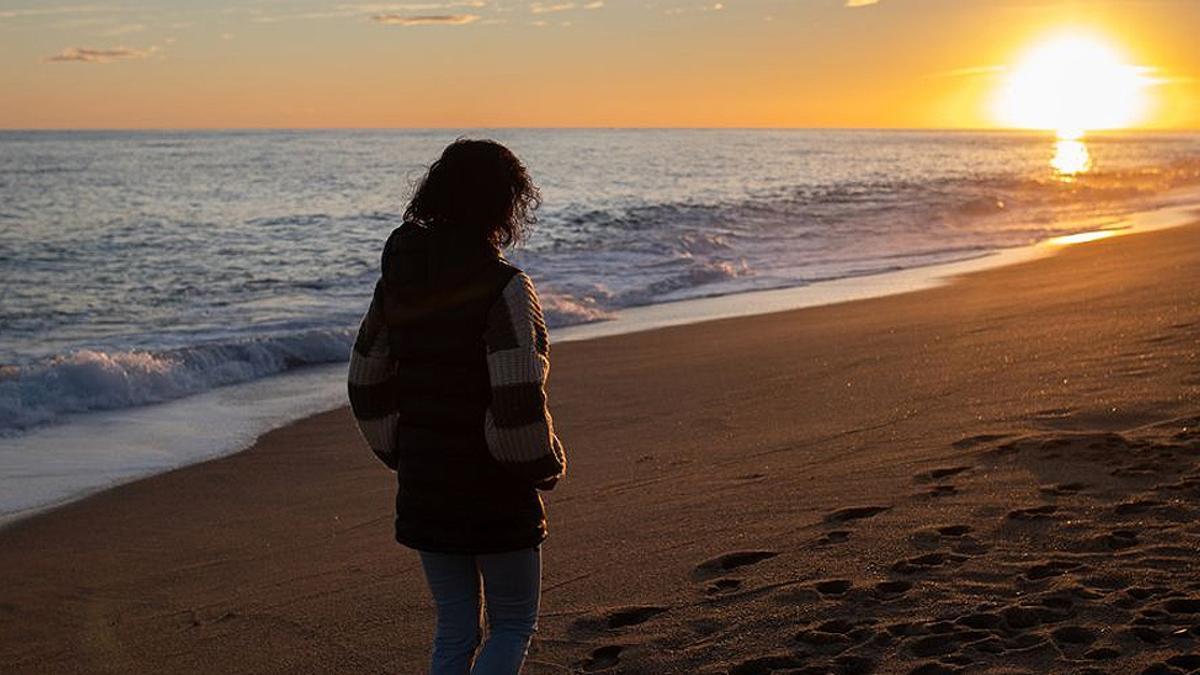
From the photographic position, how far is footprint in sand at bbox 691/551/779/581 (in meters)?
5.16

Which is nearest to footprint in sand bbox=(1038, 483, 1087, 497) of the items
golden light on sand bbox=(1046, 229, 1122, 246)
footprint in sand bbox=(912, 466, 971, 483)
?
footprint in sand bbox=(912, 466, 971, 483)

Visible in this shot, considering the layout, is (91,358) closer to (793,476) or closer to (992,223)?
(793,476)

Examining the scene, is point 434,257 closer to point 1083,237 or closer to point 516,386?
point 516,386

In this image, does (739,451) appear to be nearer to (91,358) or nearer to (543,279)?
(91,358)

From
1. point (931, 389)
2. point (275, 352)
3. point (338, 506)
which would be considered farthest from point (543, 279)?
point (338, 506)

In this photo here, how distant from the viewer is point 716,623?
4.59 m

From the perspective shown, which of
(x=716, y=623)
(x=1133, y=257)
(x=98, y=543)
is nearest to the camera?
(x=716, y=623)

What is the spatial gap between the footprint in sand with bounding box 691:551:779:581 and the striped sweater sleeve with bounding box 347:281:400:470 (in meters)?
2.09

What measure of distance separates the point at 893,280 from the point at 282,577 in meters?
13.6

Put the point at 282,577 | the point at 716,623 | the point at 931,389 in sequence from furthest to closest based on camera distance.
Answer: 1. the point at 931,389
2. the point at 282,577
3. the point at 716,623

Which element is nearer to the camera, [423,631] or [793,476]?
[423,631]

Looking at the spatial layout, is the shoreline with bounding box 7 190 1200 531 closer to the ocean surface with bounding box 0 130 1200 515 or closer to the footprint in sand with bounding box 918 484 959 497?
the ocean surface with bounding box 0 130 1200 515

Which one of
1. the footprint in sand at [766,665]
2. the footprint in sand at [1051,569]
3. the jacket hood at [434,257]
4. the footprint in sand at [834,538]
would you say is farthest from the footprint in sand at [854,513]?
the jacket hood at [434,257]

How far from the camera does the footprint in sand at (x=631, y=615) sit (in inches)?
186
